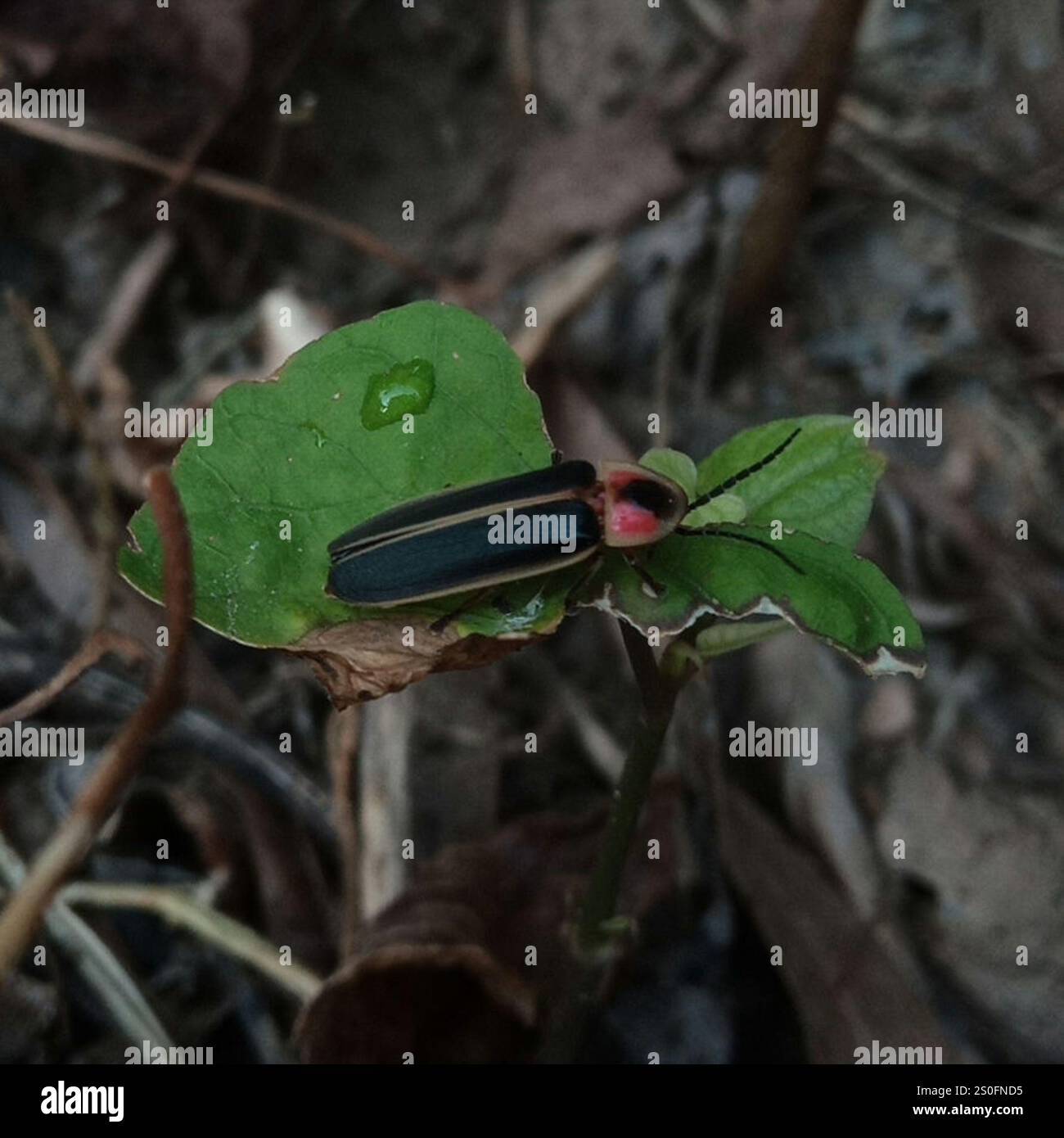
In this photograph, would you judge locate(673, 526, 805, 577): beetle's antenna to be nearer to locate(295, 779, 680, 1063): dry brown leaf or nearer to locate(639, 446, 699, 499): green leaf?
locate(639, 446, 699, 499): green leaf

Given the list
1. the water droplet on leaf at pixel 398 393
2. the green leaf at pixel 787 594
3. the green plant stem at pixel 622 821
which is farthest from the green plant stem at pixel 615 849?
the water droplet on leaf at pixel 398 393

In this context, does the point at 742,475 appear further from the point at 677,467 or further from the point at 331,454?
the point at 331,454

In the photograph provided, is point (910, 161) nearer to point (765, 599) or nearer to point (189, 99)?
point (189, 99)
